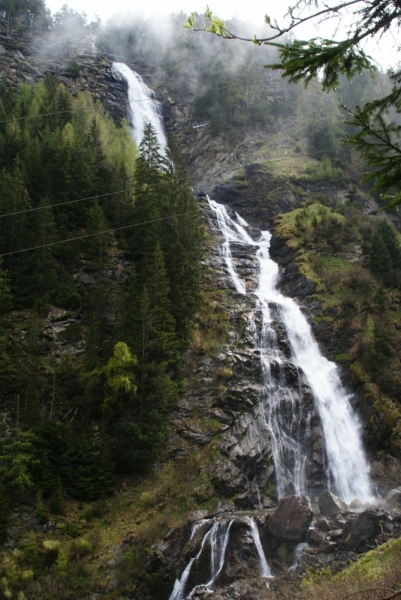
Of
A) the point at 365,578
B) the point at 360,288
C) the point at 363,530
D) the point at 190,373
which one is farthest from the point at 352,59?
the point at 360,288

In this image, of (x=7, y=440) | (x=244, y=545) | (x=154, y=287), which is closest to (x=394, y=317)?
(x=154, y=287)

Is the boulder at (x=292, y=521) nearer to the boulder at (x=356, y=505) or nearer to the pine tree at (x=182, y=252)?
the boulder at (x=356, y=505)

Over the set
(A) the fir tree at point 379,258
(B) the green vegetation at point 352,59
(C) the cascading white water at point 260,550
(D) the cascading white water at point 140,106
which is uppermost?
(D) the cascading white water at point 140,106

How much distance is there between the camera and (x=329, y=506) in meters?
18.6

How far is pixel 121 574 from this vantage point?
15.9 meters

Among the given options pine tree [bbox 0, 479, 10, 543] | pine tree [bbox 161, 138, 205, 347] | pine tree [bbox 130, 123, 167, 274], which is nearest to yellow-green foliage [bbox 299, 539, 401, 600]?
pine tree [bbox 0, 479, 10, 543]

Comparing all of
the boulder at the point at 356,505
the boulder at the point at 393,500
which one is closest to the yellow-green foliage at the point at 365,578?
the boulder at the point at 393,500

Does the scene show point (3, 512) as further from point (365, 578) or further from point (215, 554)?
point (365, 578)

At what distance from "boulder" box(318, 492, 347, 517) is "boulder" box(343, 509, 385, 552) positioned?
1299 mm

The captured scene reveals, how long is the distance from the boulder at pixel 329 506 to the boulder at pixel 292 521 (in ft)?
4.56

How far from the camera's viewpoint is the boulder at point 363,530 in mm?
16078

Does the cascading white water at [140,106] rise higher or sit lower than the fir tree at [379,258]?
higher

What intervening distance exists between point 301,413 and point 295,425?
0.87 m

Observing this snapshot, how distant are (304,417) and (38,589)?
50.4 ft
